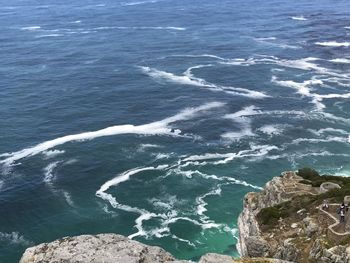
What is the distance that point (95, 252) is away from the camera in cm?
3266

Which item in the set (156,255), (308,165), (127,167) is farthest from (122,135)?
(156,255)

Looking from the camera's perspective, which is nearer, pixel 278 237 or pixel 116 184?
pixel 278 237

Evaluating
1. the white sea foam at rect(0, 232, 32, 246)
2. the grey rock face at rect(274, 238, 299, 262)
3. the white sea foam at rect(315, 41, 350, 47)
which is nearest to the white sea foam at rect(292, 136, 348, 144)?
the grey rock face at rect(274, 238, 299, 262)

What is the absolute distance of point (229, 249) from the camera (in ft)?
253

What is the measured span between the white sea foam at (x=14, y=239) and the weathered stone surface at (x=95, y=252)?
51.1 m

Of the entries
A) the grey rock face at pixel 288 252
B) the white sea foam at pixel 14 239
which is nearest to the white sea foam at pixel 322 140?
the grey rock face at pixel 288 252

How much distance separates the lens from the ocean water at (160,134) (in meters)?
86.8

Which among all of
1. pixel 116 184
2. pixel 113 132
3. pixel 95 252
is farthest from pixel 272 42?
pixel 95 252

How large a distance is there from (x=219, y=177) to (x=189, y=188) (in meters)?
7.53

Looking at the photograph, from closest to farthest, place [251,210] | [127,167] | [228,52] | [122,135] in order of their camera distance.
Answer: [251,210] < [127,167] < [122,135] < [228,52]

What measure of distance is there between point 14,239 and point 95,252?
5553cm

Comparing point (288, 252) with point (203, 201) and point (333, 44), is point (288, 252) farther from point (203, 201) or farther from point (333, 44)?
point (333, 44)

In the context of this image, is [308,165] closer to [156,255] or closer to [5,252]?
[5,252]

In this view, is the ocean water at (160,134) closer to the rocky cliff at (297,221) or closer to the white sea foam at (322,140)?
the white sea foam at (322,140)
